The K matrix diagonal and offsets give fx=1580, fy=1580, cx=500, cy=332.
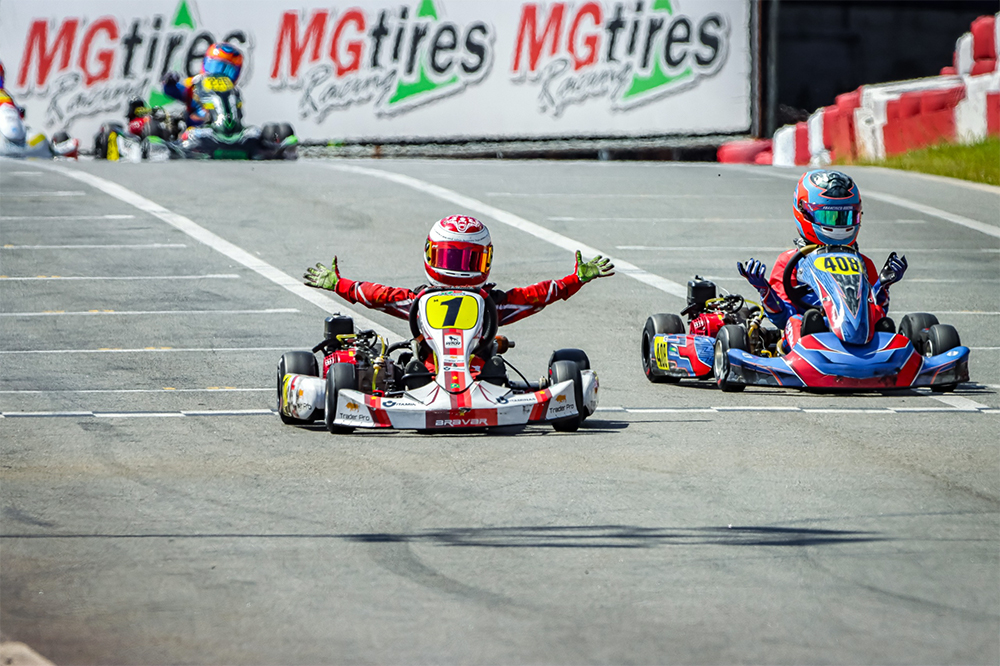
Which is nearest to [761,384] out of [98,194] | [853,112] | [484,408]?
[484,408]

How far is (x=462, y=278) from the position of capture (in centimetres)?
908

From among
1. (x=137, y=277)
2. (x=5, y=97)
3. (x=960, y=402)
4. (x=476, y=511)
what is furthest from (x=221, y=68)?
(x=476, y=511)

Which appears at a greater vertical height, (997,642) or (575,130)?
(575,130)

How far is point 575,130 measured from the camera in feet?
109

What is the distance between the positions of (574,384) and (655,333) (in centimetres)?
250

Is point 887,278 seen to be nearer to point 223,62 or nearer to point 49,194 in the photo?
point 49,194

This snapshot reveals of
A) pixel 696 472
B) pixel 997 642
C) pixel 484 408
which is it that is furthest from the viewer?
pixel 484 408

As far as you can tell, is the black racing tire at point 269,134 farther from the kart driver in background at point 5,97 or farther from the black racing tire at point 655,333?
the black racing tire at point 655,333

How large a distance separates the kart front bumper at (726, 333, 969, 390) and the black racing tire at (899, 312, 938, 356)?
0.55 metres

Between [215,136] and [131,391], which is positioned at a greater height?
[215,136]

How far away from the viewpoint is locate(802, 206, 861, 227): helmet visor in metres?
10.9

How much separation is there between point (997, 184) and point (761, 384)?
14.1 metres

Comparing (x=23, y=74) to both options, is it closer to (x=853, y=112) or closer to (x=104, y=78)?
(x=104, y=78)

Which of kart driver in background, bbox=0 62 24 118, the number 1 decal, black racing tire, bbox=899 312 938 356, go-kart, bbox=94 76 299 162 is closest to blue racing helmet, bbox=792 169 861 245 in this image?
black racing tire, bbox=899 312 938 356
